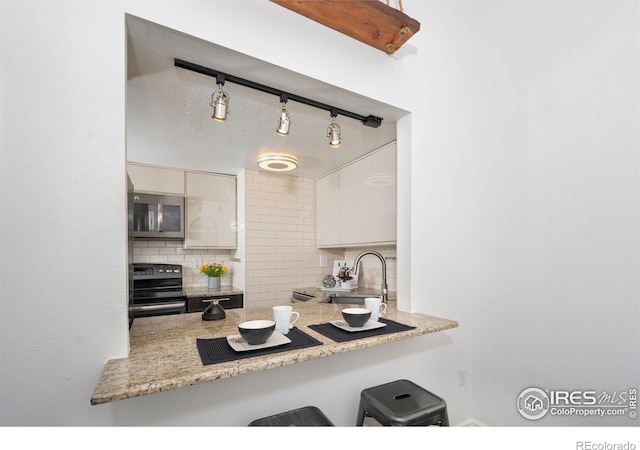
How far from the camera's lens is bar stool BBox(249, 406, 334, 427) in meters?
1.13

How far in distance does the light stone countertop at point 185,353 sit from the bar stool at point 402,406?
0.29 m

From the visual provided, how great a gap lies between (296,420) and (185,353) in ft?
1.72

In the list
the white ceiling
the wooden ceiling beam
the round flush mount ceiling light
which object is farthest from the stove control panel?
the wooden ceiling beam

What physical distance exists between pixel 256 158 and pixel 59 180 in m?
2.09

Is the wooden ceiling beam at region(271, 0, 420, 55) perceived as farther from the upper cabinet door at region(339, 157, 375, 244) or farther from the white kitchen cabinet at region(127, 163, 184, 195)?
the white kitchen cabinet at region(127, 163, 184, 195)

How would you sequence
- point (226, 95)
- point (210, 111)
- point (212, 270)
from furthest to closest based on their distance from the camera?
point (212, 270), point (210, 111), point (226, 95)

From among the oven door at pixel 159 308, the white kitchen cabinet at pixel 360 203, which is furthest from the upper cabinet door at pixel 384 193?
the oven door at pixel 159 308

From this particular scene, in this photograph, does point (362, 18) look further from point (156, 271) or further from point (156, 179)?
point (156, 271)

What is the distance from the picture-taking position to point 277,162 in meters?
2.84

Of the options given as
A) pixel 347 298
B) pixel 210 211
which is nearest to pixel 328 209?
pixel 347 298

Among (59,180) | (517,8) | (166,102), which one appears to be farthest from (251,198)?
(517,8)

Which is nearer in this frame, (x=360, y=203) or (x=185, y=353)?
(x=185, y=353)
